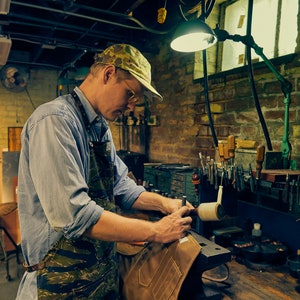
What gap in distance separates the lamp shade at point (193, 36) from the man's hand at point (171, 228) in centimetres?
108

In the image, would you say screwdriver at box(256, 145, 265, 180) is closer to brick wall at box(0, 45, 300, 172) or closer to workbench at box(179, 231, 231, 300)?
workbench at box(179, 231, 231, 300)

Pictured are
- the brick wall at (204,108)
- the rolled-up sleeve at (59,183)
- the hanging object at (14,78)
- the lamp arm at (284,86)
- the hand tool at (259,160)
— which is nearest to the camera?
the rolled-up sleeve at (59,183)

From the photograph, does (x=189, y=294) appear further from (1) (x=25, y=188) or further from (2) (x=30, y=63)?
(2) (x=30, y=63)

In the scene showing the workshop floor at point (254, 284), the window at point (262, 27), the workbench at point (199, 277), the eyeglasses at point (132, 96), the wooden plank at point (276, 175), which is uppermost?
the window at point (262, 27)

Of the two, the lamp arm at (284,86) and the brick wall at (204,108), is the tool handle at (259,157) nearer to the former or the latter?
the lamp arm at (284,86)

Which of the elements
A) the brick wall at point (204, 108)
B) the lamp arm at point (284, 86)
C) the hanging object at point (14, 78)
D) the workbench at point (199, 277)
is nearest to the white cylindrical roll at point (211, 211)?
the workbench at point (199, 277)

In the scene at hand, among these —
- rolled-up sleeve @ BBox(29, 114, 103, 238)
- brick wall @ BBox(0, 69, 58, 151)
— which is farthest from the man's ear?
brick wall @ BBox(0, 69, 58, 151)

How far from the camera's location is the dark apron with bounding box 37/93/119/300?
4.00 ft

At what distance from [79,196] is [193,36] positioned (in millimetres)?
1422

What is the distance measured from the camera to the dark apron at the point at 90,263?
48.0 inches

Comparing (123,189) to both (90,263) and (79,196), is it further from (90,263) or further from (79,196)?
(79,196)

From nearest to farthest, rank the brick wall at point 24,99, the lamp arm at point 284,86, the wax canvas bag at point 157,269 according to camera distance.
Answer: the wax canvas bag at point 157,269 < the lamp arm at point 284,86 < the brick wall at point 24,99

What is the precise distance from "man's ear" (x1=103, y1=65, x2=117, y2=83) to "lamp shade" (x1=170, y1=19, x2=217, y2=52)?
2.01 feet

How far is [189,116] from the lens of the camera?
3.10m
